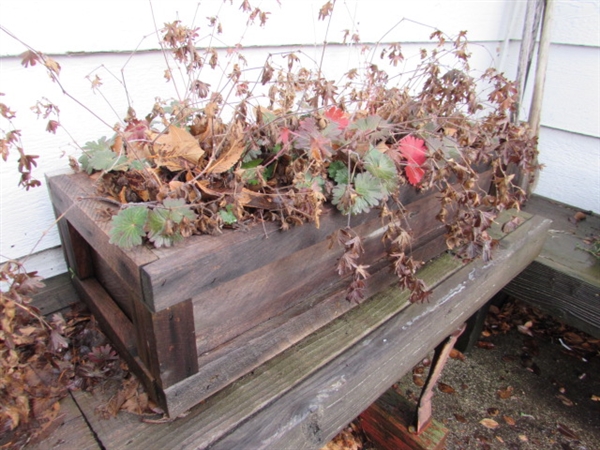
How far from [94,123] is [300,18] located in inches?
32.9

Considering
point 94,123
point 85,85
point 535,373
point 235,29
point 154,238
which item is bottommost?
point 535,373

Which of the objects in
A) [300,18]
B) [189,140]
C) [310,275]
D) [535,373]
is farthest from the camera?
[535,373]

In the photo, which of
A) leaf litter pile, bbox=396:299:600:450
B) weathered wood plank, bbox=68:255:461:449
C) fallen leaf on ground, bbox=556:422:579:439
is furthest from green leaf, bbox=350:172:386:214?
fallen leaf on ground, bbox=556:422:579:439

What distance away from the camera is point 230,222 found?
0.81 m

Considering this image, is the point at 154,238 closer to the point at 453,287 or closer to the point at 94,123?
the point at 94,123

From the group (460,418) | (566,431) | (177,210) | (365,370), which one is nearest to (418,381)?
(460,418)

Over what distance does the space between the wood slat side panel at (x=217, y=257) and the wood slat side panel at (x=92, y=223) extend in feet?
0.11

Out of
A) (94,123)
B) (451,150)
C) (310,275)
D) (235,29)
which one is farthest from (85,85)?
(451,150)

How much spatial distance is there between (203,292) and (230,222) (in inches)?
5.5

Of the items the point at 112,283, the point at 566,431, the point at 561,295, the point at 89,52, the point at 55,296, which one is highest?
the point at 89,52

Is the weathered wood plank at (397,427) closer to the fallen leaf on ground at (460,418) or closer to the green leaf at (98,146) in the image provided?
the fallen leaf on ground at (460,418)

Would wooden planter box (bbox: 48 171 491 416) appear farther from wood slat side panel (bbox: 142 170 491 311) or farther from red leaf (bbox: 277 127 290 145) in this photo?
red leaf (bbox: 277 127 290 145)

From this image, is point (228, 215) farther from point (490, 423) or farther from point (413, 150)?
point (490, 423)

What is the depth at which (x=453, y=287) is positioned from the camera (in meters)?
1.34
